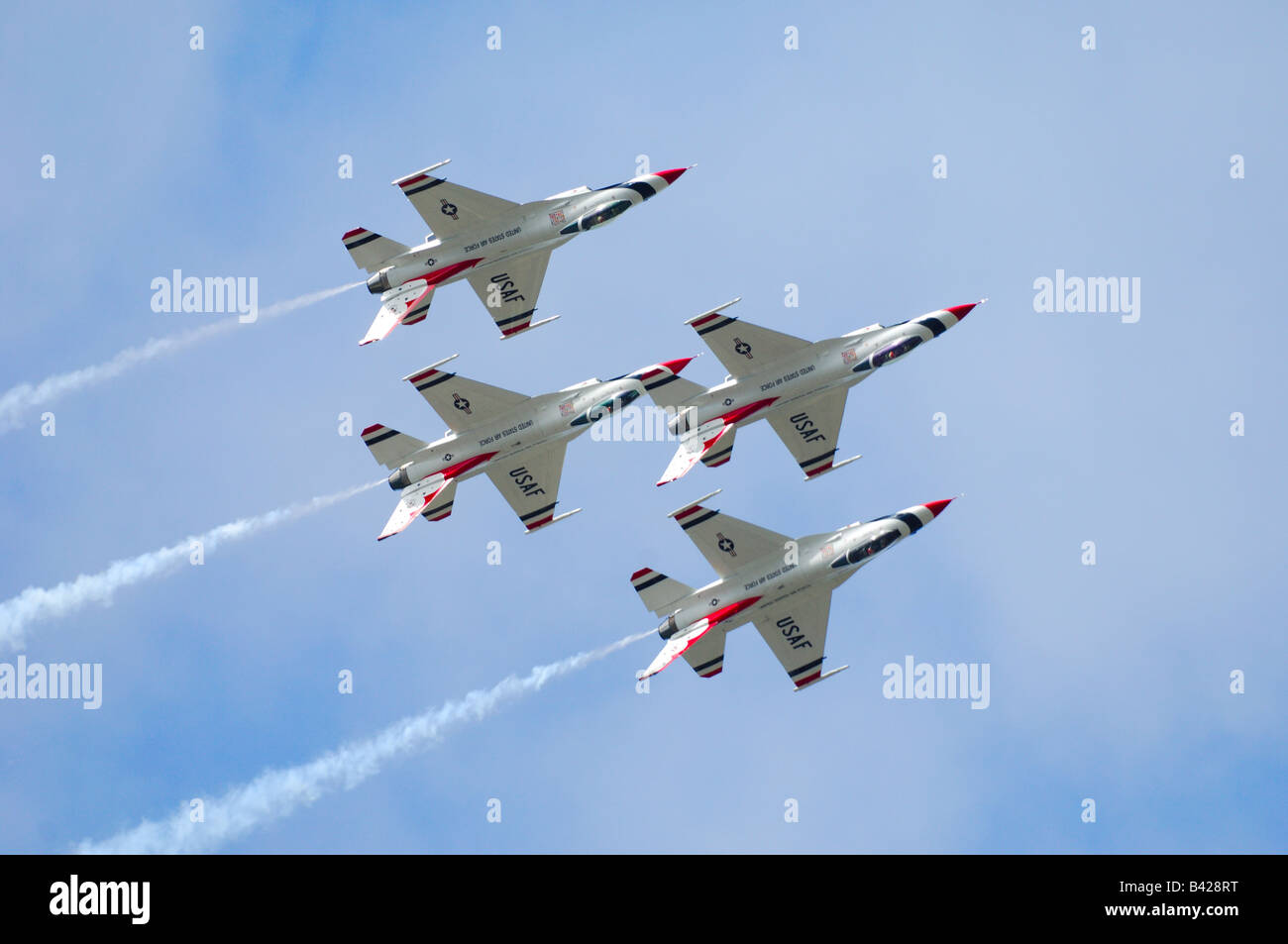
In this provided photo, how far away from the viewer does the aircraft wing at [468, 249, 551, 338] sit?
297ft

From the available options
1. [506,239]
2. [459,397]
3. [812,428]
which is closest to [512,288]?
[506,239]

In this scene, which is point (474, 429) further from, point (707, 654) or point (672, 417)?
point (707, 654)

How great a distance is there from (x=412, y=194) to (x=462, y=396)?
29.9 ft

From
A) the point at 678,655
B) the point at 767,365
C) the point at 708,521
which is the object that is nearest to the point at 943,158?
the point at 767,365

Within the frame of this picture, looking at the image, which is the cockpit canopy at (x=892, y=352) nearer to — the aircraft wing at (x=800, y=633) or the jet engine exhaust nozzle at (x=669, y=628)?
the aircraft wing at (x=800, y=633)

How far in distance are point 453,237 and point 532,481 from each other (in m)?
10.9

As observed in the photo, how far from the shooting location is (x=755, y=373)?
88.1m

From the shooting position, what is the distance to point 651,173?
299ft

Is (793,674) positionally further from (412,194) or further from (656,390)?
(412,194)

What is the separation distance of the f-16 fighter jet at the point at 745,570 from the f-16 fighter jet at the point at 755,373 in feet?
8.97

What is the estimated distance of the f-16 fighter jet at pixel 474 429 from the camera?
86.9 m

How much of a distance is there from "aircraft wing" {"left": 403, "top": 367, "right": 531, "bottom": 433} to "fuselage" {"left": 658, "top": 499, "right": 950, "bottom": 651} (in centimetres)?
1139

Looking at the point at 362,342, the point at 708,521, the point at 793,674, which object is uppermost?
the point at 362,342

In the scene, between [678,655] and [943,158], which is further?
[943,158]
